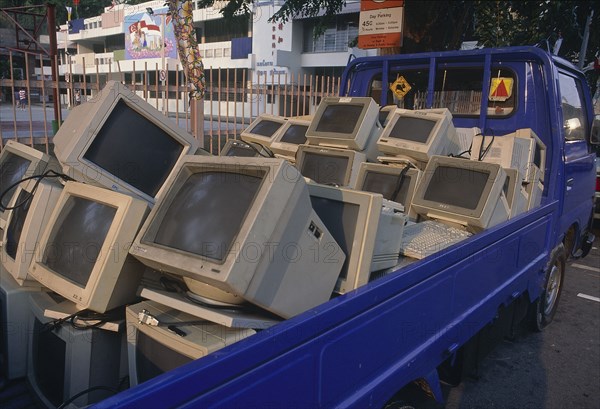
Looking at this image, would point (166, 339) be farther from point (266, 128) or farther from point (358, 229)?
point (266, 128)

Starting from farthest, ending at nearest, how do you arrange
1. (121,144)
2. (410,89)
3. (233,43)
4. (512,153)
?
(233,43) → (410,89) → (512,153) → (121,144)

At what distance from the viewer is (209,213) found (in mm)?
1623

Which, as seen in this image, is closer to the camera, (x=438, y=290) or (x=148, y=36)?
(x=438, y=290)

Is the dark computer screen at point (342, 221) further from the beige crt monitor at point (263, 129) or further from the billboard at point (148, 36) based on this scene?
the billboard at point (148, 36)

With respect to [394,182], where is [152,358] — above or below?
below

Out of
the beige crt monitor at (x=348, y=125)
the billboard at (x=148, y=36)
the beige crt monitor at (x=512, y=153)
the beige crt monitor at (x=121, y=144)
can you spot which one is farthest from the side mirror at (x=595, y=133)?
the billboard at (x=148, y=36)

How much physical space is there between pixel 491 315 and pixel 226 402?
6.66ft

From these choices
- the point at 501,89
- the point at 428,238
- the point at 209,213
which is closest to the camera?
the point at 209,213

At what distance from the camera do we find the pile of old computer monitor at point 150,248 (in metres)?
1.51

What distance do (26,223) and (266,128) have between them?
9.09 ft

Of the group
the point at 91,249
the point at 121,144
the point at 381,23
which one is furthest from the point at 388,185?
the point at 381,23

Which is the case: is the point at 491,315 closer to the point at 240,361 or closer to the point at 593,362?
the point at 593,362

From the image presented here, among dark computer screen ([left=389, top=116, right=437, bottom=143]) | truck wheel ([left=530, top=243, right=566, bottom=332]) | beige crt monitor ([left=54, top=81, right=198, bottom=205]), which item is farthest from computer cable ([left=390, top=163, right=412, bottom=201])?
truck wheel ([left=530, top=243, right=566, bottom=332])

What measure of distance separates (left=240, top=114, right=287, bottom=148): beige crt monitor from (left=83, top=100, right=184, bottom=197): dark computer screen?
2033 mm
